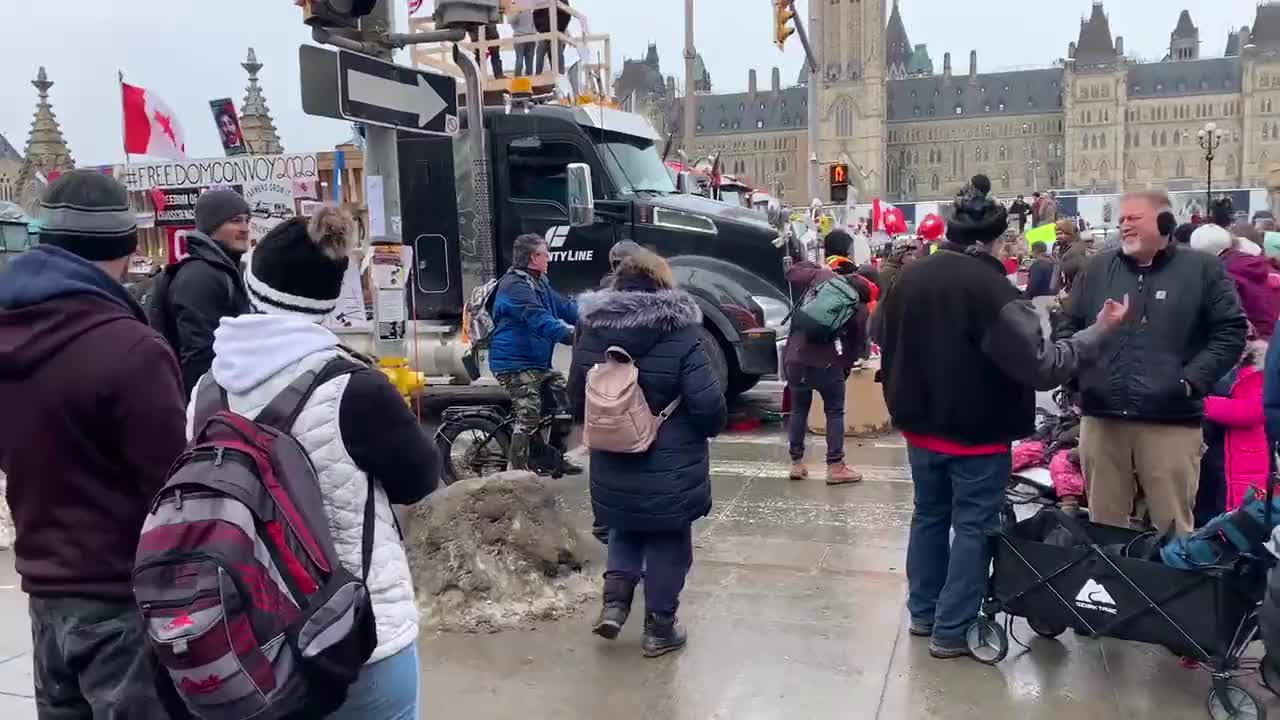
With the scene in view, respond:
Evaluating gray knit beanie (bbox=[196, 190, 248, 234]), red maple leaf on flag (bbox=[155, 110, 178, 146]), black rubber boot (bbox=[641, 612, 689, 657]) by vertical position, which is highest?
red maple leaf on flag (bbox=[155, 110, 178, 146])

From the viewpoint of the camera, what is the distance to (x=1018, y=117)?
132625mm

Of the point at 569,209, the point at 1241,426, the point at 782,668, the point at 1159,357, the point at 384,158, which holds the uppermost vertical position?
the point at 384,158

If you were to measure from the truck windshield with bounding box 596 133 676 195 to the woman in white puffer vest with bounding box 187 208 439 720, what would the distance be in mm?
8270

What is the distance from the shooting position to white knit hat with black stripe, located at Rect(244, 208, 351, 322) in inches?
99.0

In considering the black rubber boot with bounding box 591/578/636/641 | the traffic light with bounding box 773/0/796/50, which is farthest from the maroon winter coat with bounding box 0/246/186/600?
the traffic light with bounding box 773/0/796/50

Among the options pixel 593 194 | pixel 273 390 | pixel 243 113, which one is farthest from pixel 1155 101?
pixel 273 390

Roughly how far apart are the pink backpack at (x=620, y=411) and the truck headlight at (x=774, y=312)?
543cm

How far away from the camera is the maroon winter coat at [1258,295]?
570 centimetres

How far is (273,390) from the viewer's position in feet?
7.88

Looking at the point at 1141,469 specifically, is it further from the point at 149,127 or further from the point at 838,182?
the point at 838,182

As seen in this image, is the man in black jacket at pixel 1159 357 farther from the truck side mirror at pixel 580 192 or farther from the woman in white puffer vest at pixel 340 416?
the truck side mirror at pixel 580 192

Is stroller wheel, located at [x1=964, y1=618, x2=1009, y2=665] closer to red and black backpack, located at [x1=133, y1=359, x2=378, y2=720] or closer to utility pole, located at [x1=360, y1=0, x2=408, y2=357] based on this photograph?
utility pole, located at [x1=360, y1=0, x2=408, y2=357]

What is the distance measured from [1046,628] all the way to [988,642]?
322 mm

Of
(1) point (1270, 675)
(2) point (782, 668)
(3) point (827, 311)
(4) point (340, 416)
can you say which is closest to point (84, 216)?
(4) point (340, 416)
